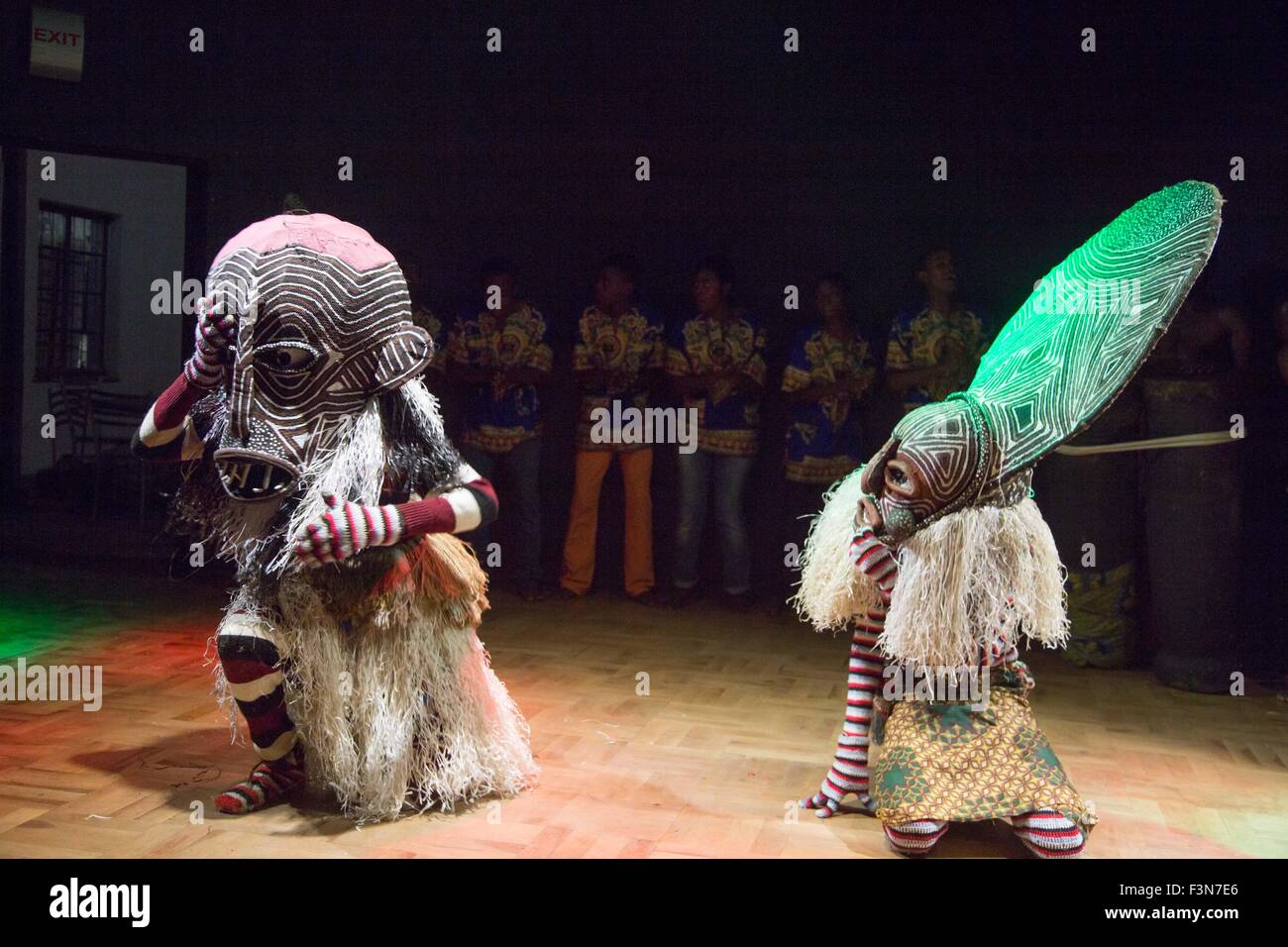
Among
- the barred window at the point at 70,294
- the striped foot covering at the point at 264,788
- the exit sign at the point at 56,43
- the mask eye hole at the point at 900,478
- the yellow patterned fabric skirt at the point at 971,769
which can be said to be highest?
the exit sign at the point at 56,43

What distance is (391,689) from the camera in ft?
9.09

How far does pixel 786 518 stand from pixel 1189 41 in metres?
2.69

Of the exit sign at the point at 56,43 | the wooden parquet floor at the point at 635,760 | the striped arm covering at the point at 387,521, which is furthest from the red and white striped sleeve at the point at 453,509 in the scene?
the exit sign at the point at 56,43

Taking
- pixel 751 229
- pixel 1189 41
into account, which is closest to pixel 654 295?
pixel 751 229

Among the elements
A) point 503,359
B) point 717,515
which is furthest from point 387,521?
point 717,515

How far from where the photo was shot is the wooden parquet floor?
2.67 m

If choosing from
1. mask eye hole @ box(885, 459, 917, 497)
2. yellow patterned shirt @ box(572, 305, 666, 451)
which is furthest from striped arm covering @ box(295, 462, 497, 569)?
yellow patterned shirt @ box(572, 305, 666, 451)

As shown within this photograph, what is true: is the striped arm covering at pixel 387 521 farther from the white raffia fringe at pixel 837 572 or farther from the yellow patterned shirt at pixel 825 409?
the yellow patterned shirt at pixel 825 409

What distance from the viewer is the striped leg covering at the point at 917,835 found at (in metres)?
2.56

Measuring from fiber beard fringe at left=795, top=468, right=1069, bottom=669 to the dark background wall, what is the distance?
9.27 ft

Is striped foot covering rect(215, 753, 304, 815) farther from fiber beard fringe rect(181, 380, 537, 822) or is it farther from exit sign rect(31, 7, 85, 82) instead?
exit sign rect(31, 7, 85, 82)

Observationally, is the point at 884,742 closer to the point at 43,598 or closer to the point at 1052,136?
the point at 1052,136

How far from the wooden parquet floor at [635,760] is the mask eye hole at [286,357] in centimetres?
101

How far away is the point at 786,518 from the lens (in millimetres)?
5863
